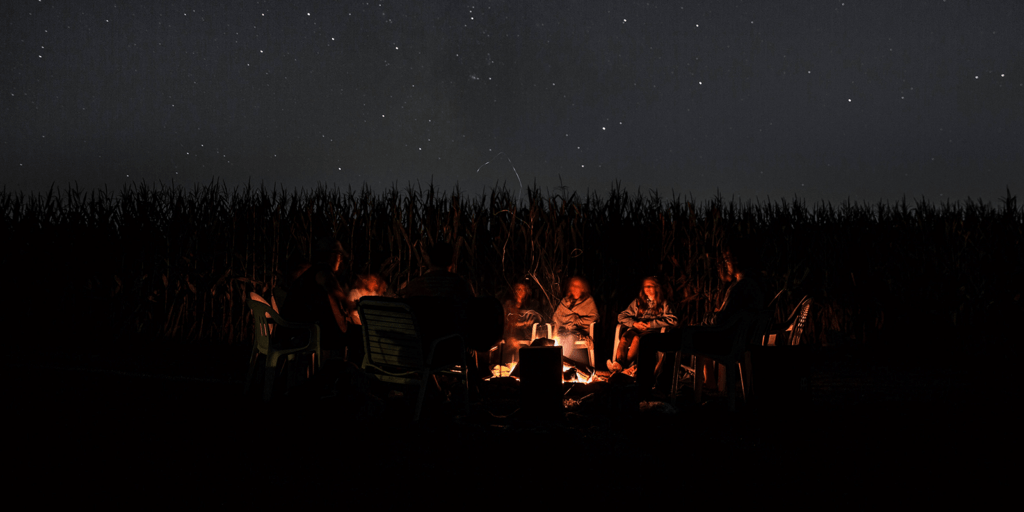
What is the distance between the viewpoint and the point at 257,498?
252cm

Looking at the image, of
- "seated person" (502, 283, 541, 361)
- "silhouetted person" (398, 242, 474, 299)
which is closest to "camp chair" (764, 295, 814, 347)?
"seated person" (502, 283, 541, 361)

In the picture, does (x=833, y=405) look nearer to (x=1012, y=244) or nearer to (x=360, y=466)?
(x=360, y=466)

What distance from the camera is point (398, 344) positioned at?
3.90m

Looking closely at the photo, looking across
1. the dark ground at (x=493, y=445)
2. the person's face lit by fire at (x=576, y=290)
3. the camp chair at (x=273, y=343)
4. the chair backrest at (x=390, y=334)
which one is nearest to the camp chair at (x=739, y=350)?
the dark ground at (x=493, y=445)

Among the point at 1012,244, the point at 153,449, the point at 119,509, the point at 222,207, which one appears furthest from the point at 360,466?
the point at 1012,244

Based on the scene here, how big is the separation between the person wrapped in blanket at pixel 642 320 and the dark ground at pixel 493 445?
0.86 meters

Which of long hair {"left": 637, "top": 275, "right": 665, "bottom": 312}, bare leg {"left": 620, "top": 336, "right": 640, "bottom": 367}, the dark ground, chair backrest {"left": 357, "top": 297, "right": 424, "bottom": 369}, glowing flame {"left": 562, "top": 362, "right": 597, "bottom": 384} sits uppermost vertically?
long hair {"left": 637, "top": 275, "right": 665, "bottom": 312}

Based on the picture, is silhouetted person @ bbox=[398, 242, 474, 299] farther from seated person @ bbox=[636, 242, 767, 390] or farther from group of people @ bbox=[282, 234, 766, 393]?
seated person @ bbox=[636, 242, 767, 390]

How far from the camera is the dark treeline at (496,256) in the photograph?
7.87 metres

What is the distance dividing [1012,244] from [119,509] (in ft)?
37.4

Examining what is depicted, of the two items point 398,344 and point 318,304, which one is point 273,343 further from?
point 398,344

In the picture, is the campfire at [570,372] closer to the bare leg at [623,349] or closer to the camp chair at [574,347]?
the camp chair at [574,347]

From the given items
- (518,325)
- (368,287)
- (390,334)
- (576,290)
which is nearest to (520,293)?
(518,325)

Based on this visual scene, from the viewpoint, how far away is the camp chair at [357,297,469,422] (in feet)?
12.5
